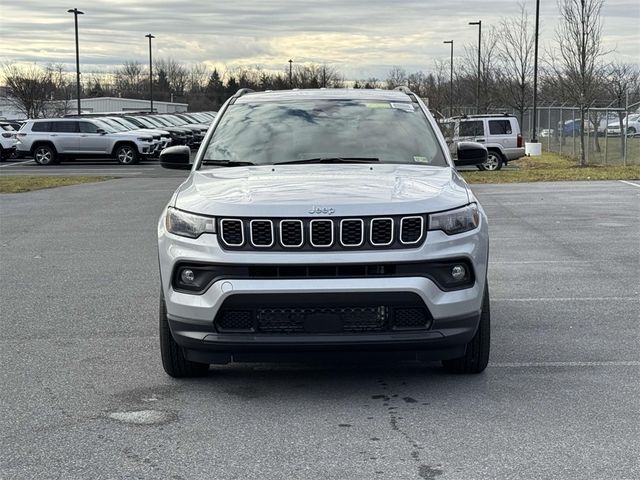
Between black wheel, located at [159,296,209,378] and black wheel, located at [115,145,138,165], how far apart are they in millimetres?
27249

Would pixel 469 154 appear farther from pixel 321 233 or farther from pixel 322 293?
pixel 322 293

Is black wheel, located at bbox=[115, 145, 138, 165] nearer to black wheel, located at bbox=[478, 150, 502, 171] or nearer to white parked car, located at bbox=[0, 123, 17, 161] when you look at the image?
white parked car, located at bbox=[0, 123, 17, 161]

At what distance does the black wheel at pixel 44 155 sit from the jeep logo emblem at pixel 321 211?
29320 millimetres

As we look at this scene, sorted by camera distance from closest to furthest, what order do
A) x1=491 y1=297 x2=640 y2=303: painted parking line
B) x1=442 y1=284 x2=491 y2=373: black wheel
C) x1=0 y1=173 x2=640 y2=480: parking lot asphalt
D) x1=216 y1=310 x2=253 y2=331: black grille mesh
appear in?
x1=0 y1=173 x2=640 y2=480: parking lot asphalt, x1=216 y1=310 x2=253 y2=331: black grille mesh, x1=442 y1=284 x2=491 y2=373: black wheel, x1=491 y1=297 x2=640 y2=303: painted parking line

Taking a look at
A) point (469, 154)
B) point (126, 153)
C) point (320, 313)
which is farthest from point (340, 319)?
point (126, 153)

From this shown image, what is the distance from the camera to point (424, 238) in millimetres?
4656

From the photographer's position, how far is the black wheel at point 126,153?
31.8 meters

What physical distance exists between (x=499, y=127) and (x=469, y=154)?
22.0 m

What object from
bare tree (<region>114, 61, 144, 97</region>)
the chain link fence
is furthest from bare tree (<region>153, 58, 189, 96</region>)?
the chain link fence

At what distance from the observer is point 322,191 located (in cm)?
487

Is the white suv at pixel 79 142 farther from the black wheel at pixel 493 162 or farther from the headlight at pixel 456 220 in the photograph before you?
the headlight at pixel 456 220

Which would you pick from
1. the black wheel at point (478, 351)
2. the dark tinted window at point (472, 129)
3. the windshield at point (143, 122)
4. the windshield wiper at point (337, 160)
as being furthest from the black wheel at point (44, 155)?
the black wheel at point (478, 351)

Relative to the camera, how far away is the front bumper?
4.56 meters

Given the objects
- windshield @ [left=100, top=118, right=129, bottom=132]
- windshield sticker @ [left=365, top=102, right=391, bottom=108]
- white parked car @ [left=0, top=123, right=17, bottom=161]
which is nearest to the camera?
windshield sticker @ [left=365, top=102, right=391, bottom=108]
